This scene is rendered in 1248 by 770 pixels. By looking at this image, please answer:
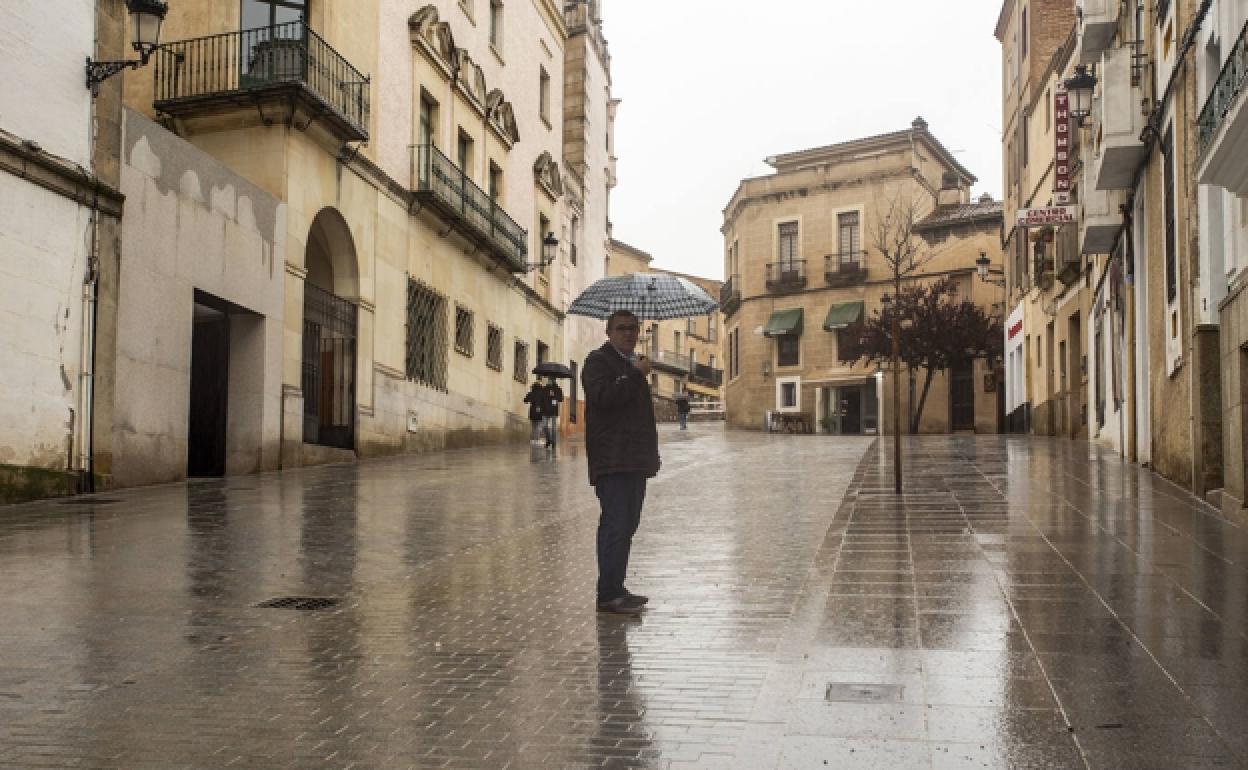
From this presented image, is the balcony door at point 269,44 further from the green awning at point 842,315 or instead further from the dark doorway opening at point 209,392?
the green awning at point 842,315

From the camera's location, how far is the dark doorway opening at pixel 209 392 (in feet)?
56.9

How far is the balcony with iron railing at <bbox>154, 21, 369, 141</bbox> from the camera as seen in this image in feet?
60.5

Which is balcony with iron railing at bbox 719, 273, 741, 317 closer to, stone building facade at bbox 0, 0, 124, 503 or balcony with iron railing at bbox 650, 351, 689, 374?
balcony with iron railing at bbox 650, 351, 689, 374

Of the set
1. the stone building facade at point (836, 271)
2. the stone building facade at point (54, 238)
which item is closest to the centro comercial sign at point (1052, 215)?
the stone building facade at point (54, 238)

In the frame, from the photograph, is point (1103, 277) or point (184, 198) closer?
point (184, 198)

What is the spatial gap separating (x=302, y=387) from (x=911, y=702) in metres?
16.1

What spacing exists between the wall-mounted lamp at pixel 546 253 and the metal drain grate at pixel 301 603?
75.4 ft

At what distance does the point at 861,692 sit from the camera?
4.78 meters

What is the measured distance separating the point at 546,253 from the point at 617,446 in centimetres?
2491

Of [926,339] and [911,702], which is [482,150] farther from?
[911,702]

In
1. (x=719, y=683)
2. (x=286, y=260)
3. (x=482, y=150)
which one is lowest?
(x=719, y=683)

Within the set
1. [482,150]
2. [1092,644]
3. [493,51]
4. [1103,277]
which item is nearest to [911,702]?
[1092,644]

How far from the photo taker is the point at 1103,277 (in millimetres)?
22844

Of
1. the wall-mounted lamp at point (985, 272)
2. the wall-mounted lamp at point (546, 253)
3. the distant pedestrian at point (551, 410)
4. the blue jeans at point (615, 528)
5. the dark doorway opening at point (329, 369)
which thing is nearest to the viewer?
the blue jeans at point (615, 528)
